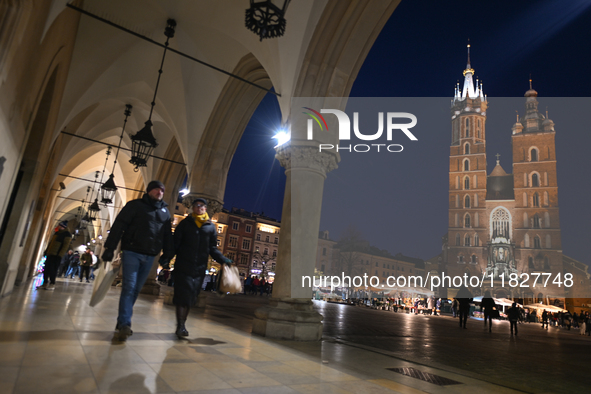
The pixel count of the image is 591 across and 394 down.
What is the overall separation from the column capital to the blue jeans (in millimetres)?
3045

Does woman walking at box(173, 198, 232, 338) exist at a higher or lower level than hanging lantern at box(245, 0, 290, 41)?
lower

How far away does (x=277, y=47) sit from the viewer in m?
7.94

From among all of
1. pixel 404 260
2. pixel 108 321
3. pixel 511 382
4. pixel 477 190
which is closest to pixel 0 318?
pixel 108 321

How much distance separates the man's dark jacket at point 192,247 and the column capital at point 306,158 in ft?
7.53

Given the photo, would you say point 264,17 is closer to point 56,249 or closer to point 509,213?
point 56,249

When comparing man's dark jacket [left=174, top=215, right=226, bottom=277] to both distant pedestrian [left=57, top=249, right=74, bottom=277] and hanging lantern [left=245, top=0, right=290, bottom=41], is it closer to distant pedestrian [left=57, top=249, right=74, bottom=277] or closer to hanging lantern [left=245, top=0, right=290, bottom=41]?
hanging lantern [left=245, top=0, right=290, bottom=41]

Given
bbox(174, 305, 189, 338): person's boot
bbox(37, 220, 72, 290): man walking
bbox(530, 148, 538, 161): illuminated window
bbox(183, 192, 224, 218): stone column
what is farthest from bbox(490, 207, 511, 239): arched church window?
bbox(174, 305, 189, 338): person's boot

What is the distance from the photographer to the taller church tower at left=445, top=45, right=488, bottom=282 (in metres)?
64.3

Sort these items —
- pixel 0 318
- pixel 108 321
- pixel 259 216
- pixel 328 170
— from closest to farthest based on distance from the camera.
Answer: pixel 0 318, pixel 108 321, pixel 328 170, pixel 259 216

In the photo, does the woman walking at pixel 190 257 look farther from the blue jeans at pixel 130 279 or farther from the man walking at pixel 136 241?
the blue jeans at pixel 130 279

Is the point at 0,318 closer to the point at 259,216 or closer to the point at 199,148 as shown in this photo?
the point at 199,148

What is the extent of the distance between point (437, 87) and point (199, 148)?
5214cm

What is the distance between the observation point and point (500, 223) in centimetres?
6300

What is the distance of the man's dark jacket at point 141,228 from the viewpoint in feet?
12.8
